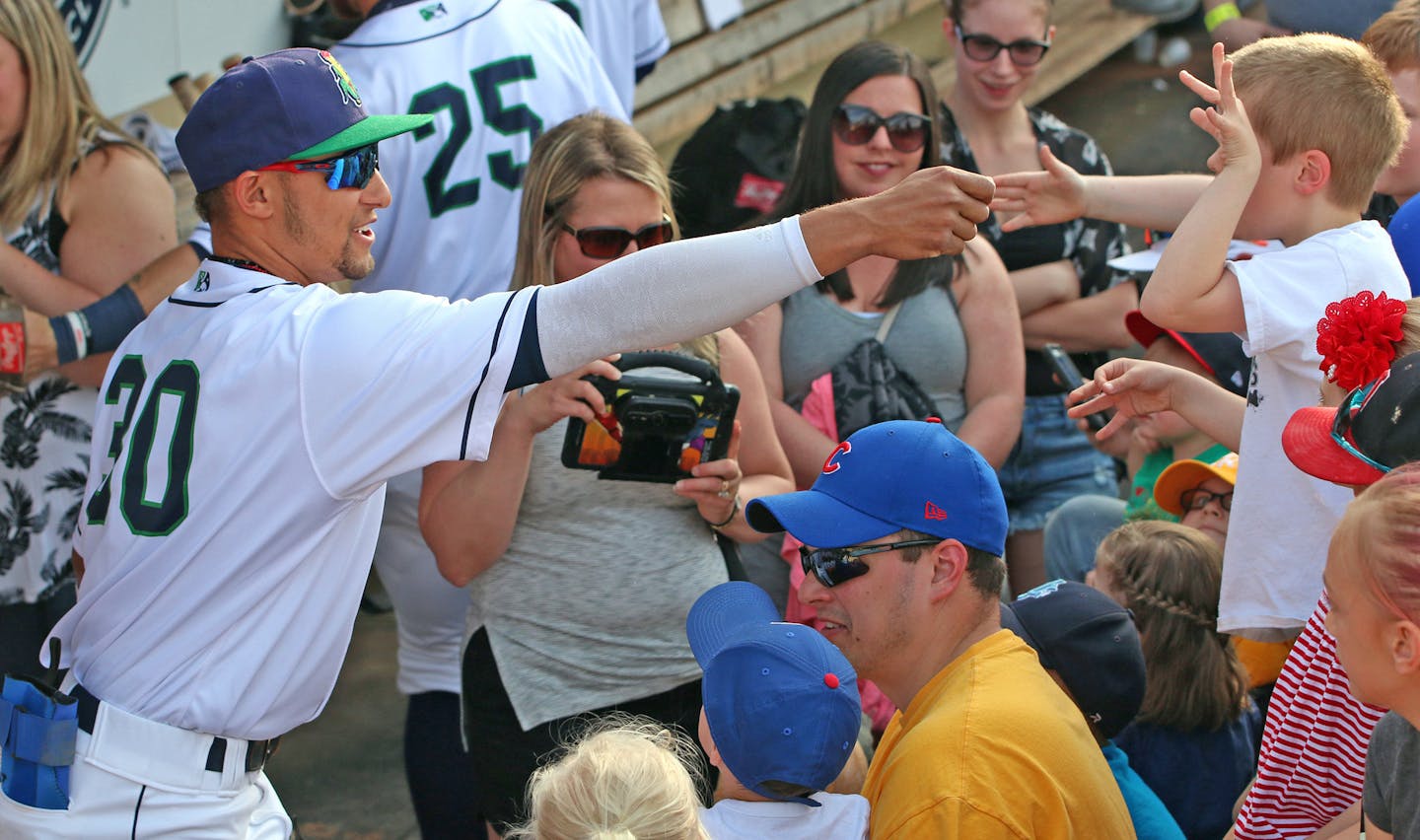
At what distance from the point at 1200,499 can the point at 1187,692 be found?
68 cm

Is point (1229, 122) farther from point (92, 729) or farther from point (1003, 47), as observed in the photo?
point (92, 729)

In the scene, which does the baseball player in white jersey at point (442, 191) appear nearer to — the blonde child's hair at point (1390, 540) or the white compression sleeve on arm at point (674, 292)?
the white compression sleeve on arm at point (674, 292)

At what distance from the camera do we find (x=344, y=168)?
8.31 feet

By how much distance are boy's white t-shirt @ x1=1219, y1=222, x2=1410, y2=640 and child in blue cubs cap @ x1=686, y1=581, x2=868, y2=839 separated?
97 cm

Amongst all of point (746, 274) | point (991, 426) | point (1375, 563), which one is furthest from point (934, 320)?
point (1375, 563)

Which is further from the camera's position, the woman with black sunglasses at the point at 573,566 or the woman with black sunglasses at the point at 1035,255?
the woman with black sunglasses at the point at 1035,255

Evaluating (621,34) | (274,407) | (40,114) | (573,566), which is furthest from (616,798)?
(621,34)

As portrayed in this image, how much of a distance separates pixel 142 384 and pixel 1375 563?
6.42ft

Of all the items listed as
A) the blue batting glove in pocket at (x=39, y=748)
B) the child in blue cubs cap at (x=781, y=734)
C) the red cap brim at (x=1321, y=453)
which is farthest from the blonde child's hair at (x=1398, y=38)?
the blue batting glove in pocket at (x=39, y=748)

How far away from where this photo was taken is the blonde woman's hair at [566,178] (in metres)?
3.38

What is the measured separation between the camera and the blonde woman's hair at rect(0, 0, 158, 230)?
11.8 ft

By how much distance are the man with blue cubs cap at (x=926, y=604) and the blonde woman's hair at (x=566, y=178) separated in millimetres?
864

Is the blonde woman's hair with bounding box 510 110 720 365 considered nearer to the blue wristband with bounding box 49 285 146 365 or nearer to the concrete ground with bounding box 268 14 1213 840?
the blue wristband with bounding box 49 285 146 365

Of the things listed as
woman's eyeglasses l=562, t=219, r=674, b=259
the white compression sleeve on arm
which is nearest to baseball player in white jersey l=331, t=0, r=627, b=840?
woman's eyeglasses l=562, t=219, r=674, b=259
